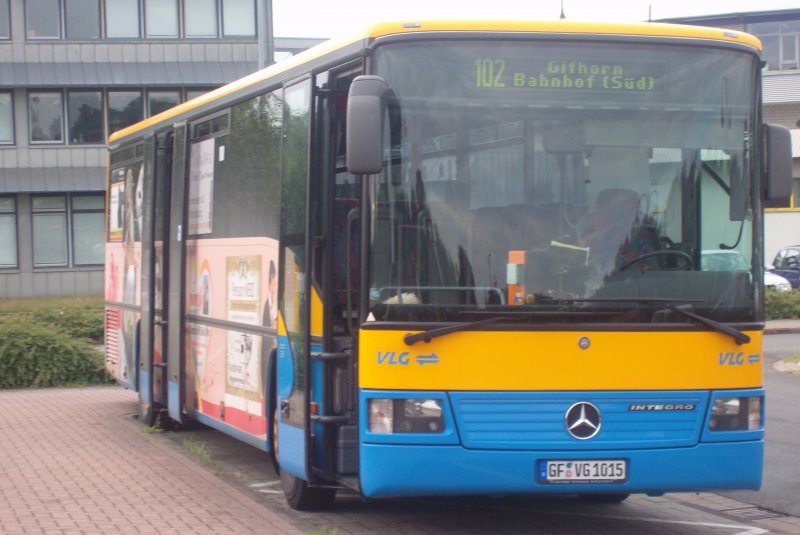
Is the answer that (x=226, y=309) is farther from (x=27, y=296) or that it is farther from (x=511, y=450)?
(x=27, y=296)

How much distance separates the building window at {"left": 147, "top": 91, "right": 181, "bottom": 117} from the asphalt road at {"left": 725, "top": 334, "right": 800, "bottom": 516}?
25376 mm

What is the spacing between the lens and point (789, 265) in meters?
40.2

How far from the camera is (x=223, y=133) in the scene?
10.7 metres

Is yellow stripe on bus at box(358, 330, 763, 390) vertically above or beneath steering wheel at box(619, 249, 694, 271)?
beneath

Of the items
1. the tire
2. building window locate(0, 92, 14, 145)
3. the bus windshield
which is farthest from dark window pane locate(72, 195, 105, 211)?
the bus windshield

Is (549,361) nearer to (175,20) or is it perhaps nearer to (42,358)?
(42,358)

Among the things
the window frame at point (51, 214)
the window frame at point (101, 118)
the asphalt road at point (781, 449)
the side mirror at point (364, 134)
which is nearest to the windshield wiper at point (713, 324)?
the side mirror at point (364, 134)

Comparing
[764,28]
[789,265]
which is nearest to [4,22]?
[789,265]

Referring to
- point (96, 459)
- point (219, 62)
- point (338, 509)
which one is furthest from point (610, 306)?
point (219, 62)

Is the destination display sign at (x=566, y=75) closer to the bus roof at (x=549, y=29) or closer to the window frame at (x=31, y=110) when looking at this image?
the bus roof at (x=549, y=29)

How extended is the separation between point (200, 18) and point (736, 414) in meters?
36.4

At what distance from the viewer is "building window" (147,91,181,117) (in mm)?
41781

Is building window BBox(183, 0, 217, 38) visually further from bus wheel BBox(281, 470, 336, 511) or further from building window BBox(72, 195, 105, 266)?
bus wheel BBox(281, 470, 336, 511)

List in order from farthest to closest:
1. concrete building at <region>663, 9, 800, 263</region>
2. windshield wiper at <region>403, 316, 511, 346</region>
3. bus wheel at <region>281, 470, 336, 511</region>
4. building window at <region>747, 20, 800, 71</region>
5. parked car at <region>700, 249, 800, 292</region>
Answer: building window at <region>747, 20, 800, 71</region>, concrete building at <region>663, 9, 800, 263</region>, bus wheel at <region>281, 470, 336, 511</region>, parked car at <region>700, 249, 800, 292</region>, windshield wiper at <region>403, 316, 511, 346</region>
